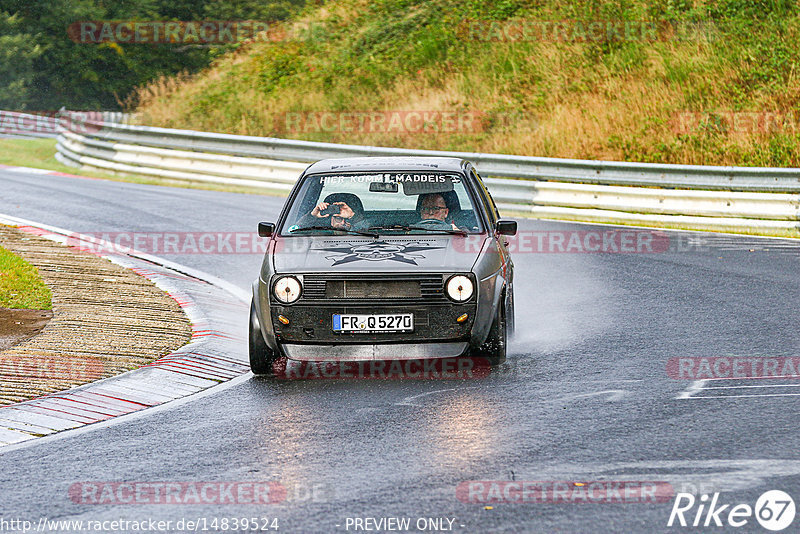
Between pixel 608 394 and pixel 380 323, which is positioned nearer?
pixel 608 394

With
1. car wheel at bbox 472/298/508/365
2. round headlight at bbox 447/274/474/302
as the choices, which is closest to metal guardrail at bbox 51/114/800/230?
car wheel at bbox 472/298/508/365

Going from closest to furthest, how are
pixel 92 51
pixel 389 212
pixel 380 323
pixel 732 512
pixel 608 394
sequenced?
pixel 732 512 < pixel 608 394 < pixel 380 323 < pixel 389 212 < pixel 92 51

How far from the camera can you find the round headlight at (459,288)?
8148 mm

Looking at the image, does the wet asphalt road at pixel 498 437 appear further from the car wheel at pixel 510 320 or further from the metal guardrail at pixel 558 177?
the metal guardrail at pixel 558 177

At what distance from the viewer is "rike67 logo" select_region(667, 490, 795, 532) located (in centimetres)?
507

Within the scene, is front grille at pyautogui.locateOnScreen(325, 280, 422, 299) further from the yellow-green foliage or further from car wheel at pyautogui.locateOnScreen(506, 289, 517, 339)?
the yellow-green foliage

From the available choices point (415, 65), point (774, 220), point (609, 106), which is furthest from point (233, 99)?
point (774, 220)

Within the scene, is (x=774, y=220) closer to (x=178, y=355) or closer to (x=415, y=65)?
(x=178, y=355)

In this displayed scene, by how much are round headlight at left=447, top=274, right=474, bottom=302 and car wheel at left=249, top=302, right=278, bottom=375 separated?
1.43 meters

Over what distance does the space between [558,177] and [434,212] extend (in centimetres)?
1015

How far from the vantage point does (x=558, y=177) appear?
19.0m

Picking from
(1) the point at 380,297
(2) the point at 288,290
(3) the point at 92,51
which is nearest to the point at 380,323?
(1) the point at 380,297

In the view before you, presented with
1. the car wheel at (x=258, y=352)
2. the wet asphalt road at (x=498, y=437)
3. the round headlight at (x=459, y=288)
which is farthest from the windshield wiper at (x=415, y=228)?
the car wheel at (x=258, y=352)

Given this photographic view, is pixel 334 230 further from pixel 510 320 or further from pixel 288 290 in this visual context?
pixel 510 320
